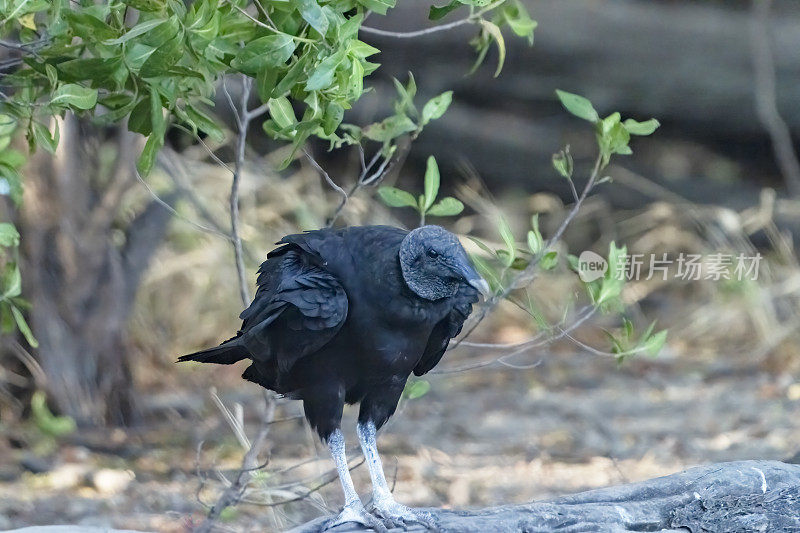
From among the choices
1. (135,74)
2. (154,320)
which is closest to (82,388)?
(154,320)

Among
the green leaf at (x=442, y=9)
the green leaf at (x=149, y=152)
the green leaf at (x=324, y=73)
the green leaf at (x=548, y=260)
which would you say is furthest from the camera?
the green leaf at (x=548, y=260)

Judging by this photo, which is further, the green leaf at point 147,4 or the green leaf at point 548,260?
the green leaf at point 548,260

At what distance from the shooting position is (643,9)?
26.3ft

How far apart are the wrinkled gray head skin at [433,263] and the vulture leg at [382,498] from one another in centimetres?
64

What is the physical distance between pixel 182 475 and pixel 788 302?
15.6 ft

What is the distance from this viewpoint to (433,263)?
3090 millimetres

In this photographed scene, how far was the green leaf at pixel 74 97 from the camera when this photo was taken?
2.92 metres

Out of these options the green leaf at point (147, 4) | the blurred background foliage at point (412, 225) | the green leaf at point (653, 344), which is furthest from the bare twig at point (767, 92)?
the green leaf at point (147, 4)

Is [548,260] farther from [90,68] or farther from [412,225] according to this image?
[412,225]

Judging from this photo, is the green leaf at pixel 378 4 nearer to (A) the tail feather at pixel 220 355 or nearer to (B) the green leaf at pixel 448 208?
(B) the green leaf at pixel 448 208

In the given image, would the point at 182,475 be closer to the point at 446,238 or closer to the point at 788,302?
the point at 446,238

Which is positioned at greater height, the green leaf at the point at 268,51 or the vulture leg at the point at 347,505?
the green leaf at the point at 268,51

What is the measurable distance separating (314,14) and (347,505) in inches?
62.8

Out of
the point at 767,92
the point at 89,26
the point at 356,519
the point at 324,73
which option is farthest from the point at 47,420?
the point at 767,92
